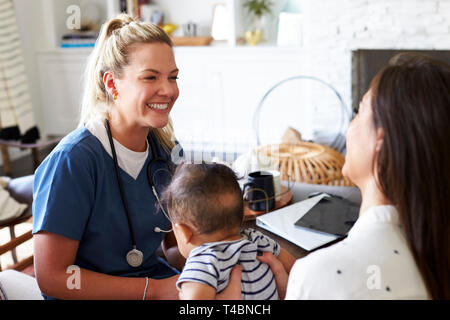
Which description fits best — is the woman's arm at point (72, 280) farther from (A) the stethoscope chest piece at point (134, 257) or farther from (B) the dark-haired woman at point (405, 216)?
(B) the dark-haired woman at point (405, 216)

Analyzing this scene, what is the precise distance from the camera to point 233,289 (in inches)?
37.7

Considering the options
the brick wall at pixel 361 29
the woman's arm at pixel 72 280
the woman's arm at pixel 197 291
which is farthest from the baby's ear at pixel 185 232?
the brick wall at pixel 361 29

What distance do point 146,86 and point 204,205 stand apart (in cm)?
44

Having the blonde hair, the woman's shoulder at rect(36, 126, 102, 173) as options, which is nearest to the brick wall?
the blonde hair

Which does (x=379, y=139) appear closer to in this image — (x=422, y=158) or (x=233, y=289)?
(x=422, y=158)

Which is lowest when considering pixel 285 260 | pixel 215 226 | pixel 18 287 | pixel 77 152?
pixel 18 287

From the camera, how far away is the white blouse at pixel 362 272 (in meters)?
0.76

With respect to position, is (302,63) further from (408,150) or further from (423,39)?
(408,150)

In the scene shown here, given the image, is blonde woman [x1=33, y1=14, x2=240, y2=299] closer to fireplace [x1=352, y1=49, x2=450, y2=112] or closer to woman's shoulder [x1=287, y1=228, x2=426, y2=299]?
woman's shoulder [x1=287, y1=228, x2=426, y2=299]

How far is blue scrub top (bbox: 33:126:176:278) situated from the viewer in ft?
3.88

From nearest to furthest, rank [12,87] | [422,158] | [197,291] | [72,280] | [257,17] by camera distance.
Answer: [422,158] → [197,291] → [72,280] → [12,87] → [257,17]

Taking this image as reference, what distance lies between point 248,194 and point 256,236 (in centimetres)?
38

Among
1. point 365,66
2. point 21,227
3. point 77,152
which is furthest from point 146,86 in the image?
point 365,66

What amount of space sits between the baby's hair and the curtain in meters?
3.05
